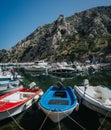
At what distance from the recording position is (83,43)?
390 feet

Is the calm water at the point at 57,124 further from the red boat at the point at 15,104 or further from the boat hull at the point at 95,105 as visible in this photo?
the boat hull at the point at 95,105

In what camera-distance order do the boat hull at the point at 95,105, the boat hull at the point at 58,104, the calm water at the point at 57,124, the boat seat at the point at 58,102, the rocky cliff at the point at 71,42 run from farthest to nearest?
1. the rocky cliff at the point at 71,42
2. the boat seat at the point at 58,102
3. the boat hull at the point at 95,105
4. the calm water at the point at 57,124
5. the boat hull at the point at 58,104

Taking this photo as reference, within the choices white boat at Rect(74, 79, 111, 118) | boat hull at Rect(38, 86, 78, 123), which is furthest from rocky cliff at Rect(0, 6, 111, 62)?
boat hull at Rect(38, 86, 78, 123)

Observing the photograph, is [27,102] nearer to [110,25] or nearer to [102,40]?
[102,40]

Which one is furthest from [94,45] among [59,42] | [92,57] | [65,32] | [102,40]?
[65,32]


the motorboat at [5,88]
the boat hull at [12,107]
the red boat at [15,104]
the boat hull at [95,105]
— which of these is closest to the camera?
the boat hull at [95,105]

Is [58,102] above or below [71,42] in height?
below

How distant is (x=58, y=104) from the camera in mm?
14836

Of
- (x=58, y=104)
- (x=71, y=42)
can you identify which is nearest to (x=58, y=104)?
(x=58, y=104)

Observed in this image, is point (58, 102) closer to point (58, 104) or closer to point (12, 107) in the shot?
point (58, 104)

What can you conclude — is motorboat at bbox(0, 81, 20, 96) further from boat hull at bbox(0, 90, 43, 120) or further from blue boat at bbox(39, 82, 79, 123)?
boat hull at bbox(0, 90, 43, 120)

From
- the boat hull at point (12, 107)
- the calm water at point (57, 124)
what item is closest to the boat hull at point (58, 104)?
the calm water at point (57, 124)

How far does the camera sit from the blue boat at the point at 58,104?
13.1 meters

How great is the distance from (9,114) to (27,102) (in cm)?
304
